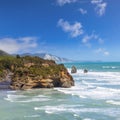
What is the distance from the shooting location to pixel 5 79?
214 feet

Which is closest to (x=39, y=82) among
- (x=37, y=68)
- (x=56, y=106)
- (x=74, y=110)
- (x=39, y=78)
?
(x=39, y=78)

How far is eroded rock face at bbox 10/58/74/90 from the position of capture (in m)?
51.8

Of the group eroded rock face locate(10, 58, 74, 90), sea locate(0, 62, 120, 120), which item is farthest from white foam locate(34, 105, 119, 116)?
eroded rock face locate(10, 58, 74, 90)

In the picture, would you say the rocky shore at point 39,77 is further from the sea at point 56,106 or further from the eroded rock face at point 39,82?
the sea at point 56,106

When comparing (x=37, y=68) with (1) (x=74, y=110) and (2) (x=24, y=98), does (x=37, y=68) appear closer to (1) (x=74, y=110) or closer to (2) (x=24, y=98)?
(2) (x=24, y=98)

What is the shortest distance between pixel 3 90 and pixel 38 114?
20.2 metres

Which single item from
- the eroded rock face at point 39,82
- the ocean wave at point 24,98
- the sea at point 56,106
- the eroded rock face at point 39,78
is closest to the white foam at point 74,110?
the sea at point 56,106

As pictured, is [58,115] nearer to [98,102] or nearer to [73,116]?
[73,116]

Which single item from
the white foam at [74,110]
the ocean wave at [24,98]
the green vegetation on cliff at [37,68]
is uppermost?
the green vegetation on cliff at [37,68]

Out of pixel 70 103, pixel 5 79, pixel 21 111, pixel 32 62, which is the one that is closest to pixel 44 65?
pixel 32 62

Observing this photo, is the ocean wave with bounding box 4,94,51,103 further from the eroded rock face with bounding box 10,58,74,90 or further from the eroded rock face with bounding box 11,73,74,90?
the eroded rock face with bounding box 10,58,74,90

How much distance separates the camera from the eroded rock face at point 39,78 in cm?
5184

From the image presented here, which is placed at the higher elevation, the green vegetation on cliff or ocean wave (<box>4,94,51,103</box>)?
the green vegetation on cliff

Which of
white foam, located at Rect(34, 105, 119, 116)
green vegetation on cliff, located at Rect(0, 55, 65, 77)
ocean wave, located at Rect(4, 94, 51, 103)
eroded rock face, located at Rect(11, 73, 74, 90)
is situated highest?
green vegetation on cliff, located at Rect(0, 55, 65, 77)
